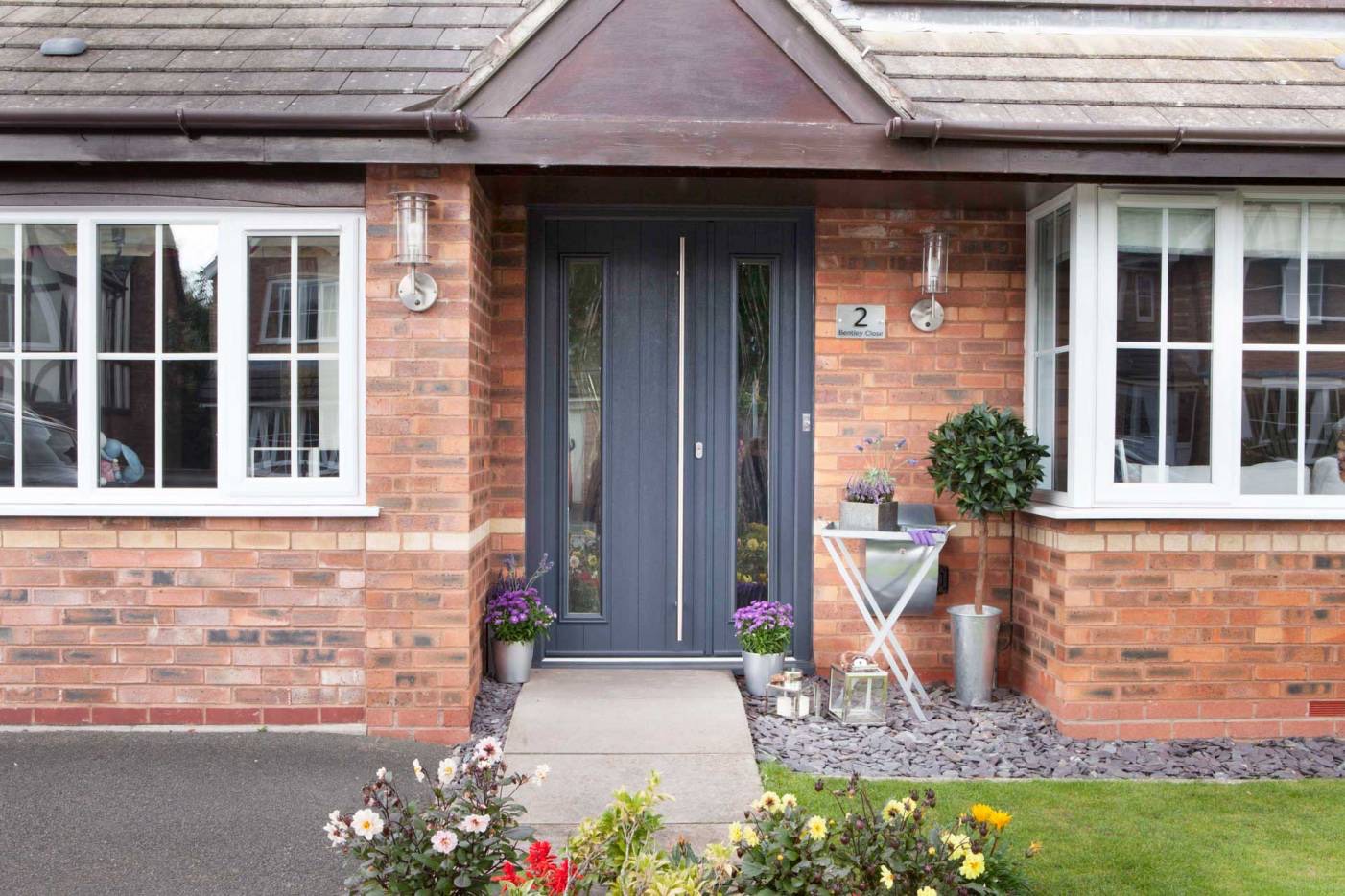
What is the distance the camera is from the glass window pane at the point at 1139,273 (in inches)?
220

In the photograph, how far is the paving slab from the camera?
4453 mm

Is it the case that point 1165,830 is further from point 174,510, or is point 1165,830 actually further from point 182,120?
point 182,120

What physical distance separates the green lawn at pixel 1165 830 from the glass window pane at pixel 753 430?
1729 millimetres

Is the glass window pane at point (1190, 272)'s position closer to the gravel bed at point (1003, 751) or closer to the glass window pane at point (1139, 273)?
the glass window pane at point (1139, 273)

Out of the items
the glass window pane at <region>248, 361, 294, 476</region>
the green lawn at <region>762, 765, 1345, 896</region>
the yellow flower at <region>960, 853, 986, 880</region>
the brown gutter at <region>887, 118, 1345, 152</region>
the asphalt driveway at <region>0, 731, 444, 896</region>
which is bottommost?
the green lawn at <region>762, 765, 1345, 896</region>

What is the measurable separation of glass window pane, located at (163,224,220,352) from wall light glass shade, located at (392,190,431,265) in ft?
3.35

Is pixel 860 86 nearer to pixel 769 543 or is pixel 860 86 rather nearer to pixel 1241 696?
pixel 769 543

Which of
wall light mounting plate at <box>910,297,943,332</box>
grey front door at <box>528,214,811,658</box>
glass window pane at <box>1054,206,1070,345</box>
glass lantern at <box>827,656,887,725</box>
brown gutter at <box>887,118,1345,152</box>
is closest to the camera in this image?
brown gutter at <box>887,118,1345,152</box>

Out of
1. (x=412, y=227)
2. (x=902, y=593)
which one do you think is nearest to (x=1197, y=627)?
(x=902, y=593)

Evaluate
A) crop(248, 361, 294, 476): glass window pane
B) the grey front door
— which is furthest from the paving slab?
crop(248, 361, 294, 476): glass window pane

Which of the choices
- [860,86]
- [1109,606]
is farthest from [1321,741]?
[860,86]

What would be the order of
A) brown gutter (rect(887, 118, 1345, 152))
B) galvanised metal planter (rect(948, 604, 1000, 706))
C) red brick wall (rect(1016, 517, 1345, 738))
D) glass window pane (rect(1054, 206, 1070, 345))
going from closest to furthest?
brown gutter (rect(887, 118, 1345, 152))
red brick wall (rect(1016, 517, 1345, 738))
glass window pane (rect(1054, 206, 1070, 345))
galvanised metal planter (rect(948, 604, 1000, 706))

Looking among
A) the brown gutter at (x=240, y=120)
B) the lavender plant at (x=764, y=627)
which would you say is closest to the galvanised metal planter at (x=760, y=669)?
the lavender plant at (x=764, y=627)

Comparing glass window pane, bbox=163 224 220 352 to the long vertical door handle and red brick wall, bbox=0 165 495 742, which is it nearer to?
red brick wall, bbox=0 165 495 742
